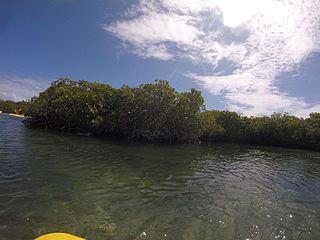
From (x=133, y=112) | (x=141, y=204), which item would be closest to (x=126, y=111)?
(x=133, y=112)

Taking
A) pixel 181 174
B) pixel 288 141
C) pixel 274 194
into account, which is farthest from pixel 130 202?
pixel 288 141

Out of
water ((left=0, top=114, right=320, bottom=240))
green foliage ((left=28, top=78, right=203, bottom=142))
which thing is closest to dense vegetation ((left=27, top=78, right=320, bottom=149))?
green foliage ((left=28, top=78, right=203, bottom=142))

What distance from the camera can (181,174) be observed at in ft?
57.2

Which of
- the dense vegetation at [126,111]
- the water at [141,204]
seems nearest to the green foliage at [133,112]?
the dense vegetation at [126,111]

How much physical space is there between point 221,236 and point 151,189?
A: 17.4 ft

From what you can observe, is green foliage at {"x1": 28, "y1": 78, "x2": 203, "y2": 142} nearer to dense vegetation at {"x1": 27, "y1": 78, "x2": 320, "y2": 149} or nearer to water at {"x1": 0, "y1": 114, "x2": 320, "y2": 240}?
dense vegetation at {"x1": 27, "y1": 78, "x2": 320, "y2": 149}

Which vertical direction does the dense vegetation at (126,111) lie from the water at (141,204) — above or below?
above

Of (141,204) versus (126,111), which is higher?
(126,111)

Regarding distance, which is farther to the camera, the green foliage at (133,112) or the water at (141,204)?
the green foliage at (133,112)

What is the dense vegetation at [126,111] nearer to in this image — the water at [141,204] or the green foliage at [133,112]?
the green foliage at [133,112]

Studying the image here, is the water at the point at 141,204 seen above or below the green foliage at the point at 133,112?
below

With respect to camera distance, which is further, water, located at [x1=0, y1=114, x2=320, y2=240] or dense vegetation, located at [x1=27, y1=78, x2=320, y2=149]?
dense vegetation, located at [x1=27, y1=78, x2=320, y2=149]

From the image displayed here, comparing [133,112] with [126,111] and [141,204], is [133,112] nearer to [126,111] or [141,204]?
[126,111]

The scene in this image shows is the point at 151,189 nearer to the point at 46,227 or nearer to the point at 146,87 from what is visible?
the point at 46,227
